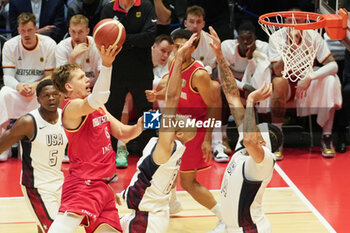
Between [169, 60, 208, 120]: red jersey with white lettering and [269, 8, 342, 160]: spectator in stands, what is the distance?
8.37ft

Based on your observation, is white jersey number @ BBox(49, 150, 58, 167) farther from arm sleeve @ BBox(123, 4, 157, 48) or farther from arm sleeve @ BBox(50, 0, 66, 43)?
arm sleeve @ BBox(50, 0, 66, 43)

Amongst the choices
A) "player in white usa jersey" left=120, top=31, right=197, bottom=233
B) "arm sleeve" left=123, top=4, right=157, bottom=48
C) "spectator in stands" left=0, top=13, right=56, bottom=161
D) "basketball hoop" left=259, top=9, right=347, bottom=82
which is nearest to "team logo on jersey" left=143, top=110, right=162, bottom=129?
"arm sleeve" left=123, top=4, right=157, bottom=48

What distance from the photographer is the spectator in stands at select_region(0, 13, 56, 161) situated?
8.27 metres

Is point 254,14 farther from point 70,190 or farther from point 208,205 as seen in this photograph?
point 70,190

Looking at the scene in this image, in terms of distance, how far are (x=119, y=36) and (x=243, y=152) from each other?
139cm

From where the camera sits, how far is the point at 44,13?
29.6 feet

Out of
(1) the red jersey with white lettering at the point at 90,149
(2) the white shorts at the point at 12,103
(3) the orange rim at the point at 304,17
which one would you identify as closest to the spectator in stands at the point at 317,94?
(3) the orange rim at the point at 304,17

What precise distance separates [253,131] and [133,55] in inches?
142

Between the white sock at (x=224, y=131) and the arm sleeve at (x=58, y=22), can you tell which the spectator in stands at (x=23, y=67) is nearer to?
the arm sleeve at (x=58, y=22)

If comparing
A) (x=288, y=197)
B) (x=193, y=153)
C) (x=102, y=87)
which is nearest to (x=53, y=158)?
(x=102, y=87)

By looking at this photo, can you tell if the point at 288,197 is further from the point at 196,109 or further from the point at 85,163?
the point at 85,163

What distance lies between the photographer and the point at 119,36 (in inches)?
210

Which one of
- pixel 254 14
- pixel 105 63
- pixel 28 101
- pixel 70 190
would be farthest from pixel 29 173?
pixel 254 14

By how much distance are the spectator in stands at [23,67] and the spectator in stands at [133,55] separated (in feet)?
3.43
